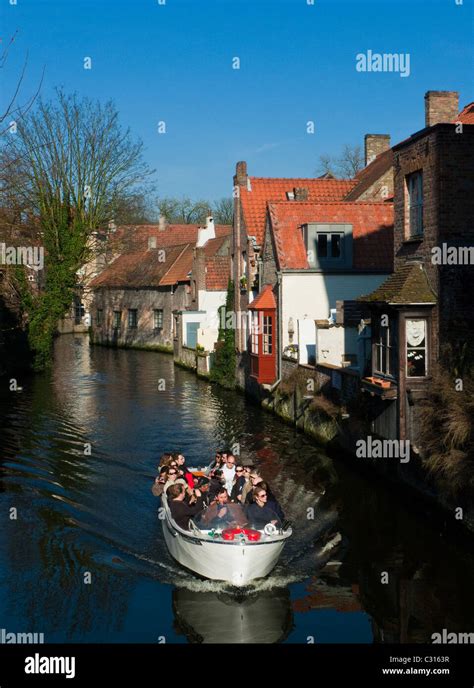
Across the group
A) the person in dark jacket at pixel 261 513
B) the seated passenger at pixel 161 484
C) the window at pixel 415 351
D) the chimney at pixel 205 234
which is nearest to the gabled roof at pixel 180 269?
the chimney at pixel 205 234

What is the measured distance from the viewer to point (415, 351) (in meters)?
15.8

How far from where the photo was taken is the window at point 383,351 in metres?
16.3

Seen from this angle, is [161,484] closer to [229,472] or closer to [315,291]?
[229,472]

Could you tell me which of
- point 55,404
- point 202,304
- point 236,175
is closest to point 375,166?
point 236,175

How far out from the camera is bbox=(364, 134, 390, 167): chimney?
4281cm

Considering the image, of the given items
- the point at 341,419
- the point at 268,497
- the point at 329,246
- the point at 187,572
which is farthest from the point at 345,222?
the point at 187,572

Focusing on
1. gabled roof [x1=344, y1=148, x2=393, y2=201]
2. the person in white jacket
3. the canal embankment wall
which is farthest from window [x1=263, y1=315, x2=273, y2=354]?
the person in white jacket

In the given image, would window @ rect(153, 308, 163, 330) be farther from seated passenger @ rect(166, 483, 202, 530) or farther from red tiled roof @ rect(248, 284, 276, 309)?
seated passenger @ rect(166, 483, 202, 530)

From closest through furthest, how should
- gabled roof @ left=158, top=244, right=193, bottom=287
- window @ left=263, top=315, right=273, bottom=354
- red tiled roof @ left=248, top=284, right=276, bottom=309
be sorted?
window @ left=263, top=315, right=273, bottom=354 < red tiled roof @ left=248, top=284, right=276, bottom=309 < gabled roof @ left=158, top=244, right=193, bottom=287

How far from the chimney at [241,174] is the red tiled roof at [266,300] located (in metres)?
7.37

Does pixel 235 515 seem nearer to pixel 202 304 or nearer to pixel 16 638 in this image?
pixel 16 638

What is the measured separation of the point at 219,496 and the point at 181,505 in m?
1.15

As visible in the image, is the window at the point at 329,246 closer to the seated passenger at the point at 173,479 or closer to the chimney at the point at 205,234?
the seated passenger at the point at 173,479

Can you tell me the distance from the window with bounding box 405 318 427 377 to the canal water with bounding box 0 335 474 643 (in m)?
2.67
